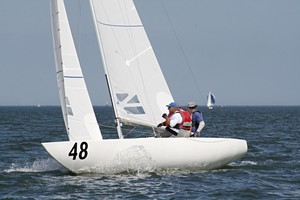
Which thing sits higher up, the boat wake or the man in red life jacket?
the man in red life jacket

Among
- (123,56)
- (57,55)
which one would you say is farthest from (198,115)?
(57,55)

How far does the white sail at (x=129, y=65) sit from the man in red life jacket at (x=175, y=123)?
0.42 m

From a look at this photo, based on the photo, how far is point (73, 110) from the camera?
44.7 feet

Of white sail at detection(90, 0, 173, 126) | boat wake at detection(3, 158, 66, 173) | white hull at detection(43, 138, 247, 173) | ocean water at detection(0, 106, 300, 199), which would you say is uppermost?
white sail at detection(90, 0, 173, 126)

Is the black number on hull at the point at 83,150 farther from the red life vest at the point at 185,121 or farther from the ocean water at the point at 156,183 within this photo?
the red life vest at the point at 185,121

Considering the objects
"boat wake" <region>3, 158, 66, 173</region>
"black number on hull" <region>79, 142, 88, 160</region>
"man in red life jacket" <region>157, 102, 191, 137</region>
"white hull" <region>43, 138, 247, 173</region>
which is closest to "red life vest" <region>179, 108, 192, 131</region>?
"man in red life jacket" <region>157, 102, 191, 137</region>

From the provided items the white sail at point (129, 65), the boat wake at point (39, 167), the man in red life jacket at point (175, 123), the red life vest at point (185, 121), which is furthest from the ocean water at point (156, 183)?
the white sail at point (129, 65)

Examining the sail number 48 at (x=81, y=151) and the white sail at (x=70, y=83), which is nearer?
the sail number 48 at (x=81, y=151)

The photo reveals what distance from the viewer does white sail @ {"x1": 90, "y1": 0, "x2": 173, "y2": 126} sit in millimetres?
13789

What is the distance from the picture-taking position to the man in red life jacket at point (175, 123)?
13.7 m

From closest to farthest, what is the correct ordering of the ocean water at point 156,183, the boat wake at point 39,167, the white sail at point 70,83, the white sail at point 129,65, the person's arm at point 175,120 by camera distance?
1. the ocean water at point 156,183
2. the white sail at point 70,83
3. the person's arm at point 175,120
4. the white sail at point 129,65
5. the boat wake at point 39,167

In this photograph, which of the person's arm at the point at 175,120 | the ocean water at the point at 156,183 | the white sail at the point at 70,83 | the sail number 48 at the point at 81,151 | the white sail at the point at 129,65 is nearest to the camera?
the ocean water at the point at 156,183

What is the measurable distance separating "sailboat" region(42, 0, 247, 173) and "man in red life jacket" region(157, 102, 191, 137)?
0.41m

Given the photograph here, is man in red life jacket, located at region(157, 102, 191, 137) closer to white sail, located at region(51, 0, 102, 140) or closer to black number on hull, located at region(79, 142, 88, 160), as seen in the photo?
white sail, located at region(51, 0, 102, 140)
